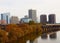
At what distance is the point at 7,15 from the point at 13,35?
238ft

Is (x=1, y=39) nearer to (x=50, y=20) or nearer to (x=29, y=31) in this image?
(x=29, y=31)

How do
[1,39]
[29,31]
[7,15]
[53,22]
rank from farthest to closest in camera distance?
[7,15] < [53,22] < [29,31] < [1,39]

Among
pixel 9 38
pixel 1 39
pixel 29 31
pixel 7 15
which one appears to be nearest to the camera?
pixel 1 39

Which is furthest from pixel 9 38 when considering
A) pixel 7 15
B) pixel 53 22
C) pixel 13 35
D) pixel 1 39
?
pixel 7 15

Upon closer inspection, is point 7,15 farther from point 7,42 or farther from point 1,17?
point 7,42

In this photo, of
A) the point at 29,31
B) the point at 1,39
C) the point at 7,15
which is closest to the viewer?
the point at 1,39

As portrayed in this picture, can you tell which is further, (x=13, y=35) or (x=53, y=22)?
(x=53, y=22)

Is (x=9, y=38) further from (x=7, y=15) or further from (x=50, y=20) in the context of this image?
(x=7, y=15)

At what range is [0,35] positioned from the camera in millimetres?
18641

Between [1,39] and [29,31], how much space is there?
17.0 metres

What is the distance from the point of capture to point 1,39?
58.3 ft

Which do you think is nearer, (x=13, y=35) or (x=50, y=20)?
(x=13, y=35)

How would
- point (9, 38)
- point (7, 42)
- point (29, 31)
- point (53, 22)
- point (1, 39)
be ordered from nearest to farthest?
1. point (1, 39)
2. point (7, 42)
3. point (9, 38)
4. point (29, 31)
5. point (53, 22)

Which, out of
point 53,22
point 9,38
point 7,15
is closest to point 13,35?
point 9,38
